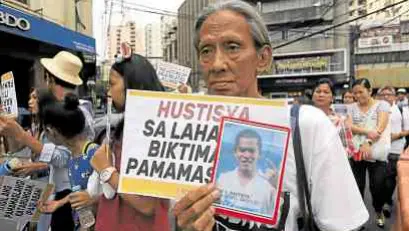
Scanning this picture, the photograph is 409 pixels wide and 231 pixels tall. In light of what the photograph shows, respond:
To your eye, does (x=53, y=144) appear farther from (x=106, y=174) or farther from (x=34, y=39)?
(x=34, y=39)

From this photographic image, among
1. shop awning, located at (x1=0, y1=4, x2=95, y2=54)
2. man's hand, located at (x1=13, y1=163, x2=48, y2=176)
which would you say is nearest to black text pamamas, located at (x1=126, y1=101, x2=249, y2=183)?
man's hand, located at (x1=13, y1=163, x2=48, y2=176)

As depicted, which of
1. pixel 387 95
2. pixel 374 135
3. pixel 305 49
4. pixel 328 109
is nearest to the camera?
pixel 374 135

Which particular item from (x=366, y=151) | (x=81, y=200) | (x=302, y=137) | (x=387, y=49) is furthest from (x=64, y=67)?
(x=387, y=49)

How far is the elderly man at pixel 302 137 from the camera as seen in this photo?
1.34 meters

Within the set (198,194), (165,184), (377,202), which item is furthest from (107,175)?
(377,202)

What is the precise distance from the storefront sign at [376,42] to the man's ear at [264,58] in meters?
42.6

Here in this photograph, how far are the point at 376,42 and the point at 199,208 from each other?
143 feet

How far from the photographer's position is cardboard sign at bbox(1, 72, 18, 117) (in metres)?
3.11

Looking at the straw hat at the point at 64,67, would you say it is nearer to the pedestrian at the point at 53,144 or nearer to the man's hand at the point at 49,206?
the pedestrian at the point at 53,144

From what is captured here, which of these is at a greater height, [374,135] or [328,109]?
[328,109]

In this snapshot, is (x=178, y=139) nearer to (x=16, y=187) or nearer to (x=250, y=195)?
(x=250, y=195)

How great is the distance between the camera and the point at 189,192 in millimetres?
1165

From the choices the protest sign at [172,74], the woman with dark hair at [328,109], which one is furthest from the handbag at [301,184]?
the protest sign at [172,74]

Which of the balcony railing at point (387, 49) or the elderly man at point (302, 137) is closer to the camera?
the elderly man at point (302, 137)
